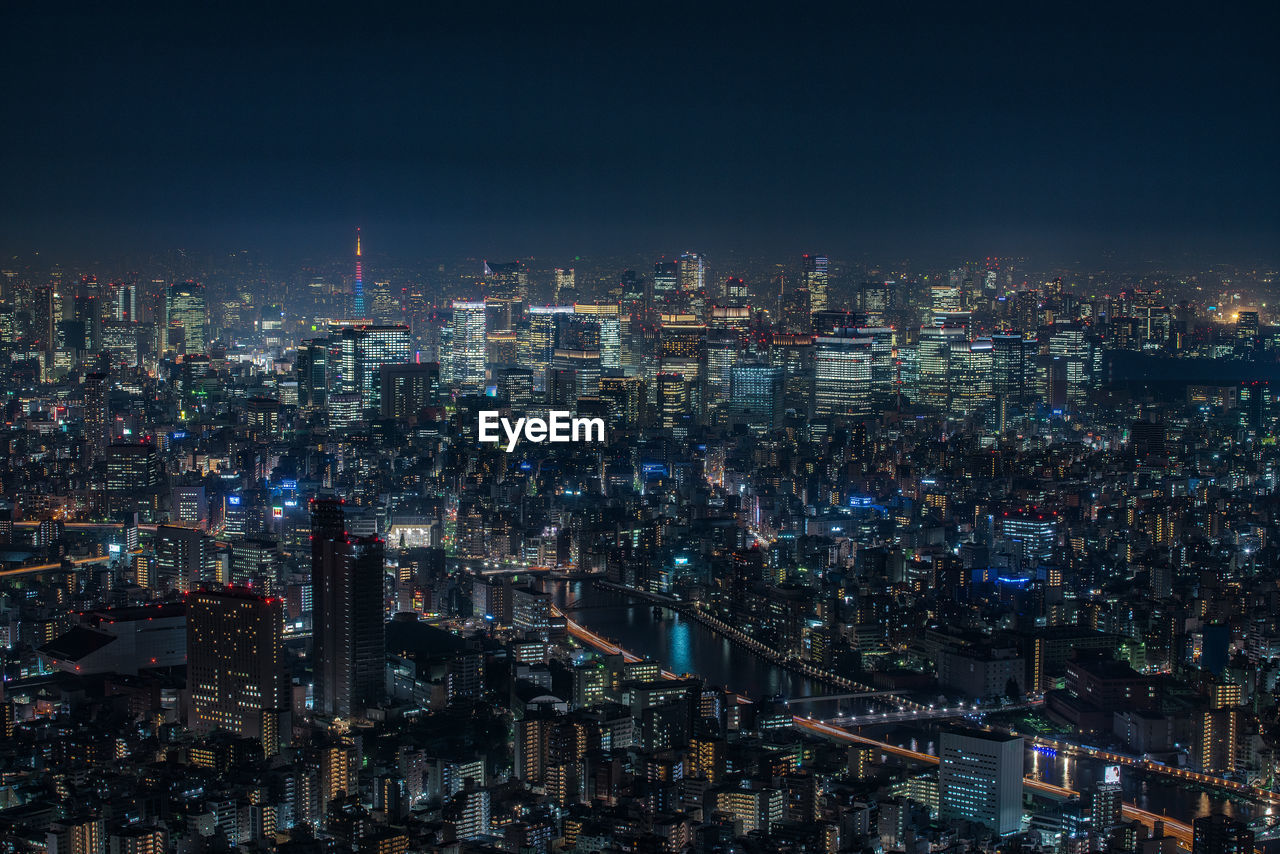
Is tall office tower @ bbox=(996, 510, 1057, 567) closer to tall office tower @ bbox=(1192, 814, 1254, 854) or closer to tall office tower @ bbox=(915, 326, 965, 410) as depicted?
tall office tower @ bbox=(1192, 814, 1254, 854)

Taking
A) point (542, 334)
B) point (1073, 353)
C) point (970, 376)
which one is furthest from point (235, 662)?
point (1073, 353)

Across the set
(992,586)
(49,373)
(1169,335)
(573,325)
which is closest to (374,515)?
(992,586)

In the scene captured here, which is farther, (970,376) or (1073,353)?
(970,376)

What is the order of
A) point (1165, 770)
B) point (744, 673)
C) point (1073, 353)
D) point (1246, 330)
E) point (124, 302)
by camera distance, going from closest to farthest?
point (1165, 770) → point (744, 673) → point (124, 302) → point (1246, 330) → point (1073, 353)

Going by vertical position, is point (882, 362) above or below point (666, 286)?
below

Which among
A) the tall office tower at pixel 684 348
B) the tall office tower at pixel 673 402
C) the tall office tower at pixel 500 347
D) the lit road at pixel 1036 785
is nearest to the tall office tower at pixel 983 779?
the lit road at pixel 1036 785

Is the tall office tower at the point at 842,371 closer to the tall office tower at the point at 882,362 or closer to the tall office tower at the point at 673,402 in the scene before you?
the tall office tower at the point at 882,362

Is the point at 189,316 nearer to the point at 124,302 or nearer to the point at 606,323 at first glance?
the point at 124,302
